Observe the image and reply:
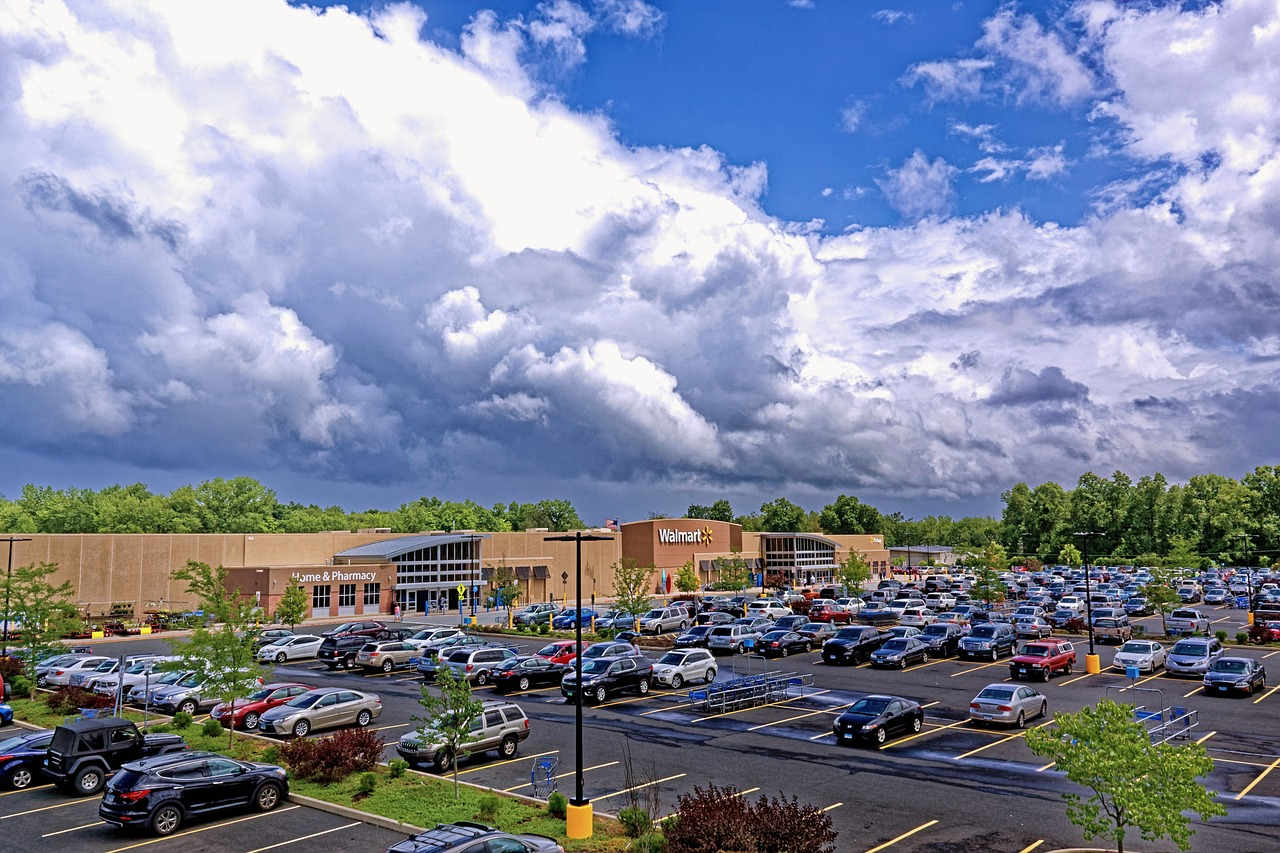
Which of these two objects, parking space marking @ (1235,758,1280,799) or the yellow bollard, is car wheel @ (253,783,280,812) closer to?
the yellow bollard

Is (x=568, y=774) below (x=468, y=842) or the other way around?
below

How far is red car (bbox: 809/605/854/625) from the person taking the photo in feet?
219

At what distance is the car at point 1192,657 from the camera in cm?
4169

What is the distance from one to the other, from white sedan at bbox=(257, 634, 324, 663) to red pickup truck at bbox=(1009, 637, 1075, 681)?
3674 centimetres

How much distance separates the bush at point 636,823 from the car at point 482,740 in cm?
588

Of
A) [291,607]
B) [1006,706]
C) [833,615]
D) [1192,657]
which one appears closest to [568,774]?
[1006,706]

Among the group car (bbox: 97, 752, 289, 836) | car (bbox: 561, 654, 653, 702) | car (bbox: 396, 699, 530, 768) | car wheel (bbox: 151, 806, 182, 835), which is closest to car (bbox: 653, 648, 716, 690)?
car (bbox: 561, 654, 653, 702)

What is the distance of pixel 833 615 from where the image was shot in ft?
219

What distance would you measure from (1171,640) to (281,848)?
53.5 metres

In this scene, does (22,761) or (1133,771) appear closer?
(1133,771)

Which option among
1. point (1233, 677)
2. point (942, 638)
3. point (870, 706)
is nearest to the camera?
point (870, 706)

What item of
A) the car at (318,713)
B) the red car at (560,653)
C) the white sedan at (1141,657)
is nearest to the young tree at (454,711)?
the car at (318,713)

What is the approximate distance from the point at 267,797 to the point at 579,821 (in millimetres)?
8165

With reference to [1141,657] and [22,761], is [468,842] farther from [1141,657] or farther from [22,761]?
[1141,657]
